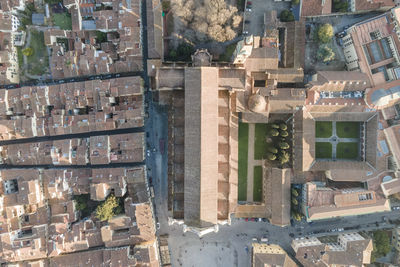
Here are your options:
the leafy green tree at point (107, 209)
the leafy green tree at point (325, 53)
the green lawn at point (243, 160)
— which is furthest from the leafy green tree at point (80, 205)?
the leafy green tree at point (325, 53)

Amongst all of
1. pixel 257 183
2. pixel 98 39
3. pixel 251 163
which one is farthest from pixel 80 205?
pixel 257 183

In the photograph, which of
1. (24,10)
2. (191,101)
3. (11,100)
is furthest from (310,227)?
(24,10)

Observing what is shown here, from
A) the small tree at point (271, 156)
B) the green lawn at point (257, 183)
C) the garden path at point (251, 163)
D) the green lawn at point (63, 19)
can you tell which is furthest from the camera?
the green lawn at point (257, 183)

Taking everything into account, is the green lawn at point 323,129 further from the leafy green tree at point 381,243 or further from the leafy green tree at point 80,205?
the leafy green tree at point 80,205

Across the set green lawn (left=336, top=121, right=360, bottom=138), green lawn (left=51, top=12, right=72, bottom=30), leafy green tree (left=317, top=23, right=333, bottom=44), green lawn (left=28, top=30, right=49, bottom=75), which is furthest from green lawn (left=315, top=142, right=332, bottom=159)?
green lawn (left=28, top=30, right=49, bottom=75)

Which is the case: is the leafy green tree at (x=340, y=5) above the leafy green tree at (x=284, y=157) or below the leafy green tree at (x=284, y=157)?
above

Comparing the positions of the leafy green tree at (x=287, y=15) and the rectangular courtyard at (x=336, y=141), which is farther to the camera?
the rectangular courtyard at (x=336, y=141)
